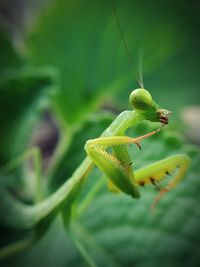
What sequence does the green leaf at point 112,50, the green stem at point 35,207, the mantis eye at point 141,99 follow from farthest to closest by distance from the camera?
the green leaf at point 112,50, the green stem at point 35,207, the mantis eye at point 141,99

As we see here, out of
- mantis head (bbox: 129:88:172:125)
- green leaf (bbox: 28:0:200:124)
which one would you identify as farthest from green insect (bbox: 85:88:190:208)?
green leaf (bbox: 28:0:200:124)

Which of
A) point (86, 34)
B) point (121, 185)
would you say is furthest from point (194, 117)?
point (121, 185)

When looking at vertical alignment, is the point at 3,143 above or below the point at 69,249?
above

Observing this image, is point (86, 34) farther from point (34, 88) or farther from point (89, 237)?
point (89, 237)

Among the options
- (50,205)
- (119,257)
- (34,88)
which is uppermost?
(34,88)

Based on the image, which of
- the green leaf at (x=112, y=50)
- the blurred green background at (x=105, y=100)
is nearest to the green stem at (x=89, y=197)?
the blurred green background at (x=105, y=100)

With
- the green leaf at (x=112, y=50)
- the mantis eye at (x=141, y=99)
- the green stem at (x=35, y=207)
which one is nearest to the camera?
the mantis eye at (x=141, y=99)

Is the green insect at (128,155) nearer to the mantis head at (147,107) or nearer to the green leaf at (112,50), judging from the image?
the mantis head at (147,107)

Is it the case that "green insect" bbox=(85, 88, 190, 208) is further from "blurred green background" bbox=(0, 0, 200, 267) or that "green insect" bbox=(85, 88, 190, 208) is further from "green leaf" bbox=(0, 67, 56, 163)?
"green leaf" bbox=(0, 67, 56, 163)
